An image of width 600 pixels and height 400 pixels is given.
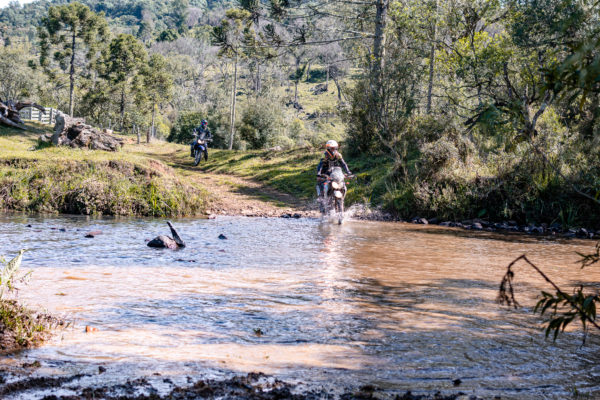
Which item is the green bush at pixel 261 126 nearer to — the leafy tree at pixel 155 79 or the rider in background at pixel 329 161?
the leafy tree at pixel 155 79

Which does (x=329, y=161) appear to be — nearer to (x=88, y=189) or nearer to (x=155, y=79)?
(x=88, y=189)

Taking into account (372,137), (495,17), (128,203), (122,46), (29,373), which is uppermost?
(122,46)

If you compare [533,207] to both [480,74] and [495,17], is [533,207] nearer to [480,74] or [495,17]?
[480,74]

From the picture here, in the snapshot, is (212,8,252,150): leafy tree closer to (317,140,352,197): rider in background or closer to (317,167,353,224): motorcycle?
(317,140,352,197): rider in background

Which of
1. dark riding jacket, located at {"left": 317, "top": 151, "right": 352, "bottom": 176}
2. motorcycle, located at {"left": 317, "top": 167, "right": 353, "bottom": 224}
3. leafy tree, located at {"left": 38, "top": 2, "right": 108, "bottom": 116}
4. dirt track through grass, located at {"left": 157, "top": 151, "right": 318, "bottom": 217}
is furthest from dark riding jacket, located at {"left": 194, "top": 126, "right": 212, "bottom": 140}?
leafy tree, located at {"left": 38, "top": 2, "right": 108, "bottom": 116}

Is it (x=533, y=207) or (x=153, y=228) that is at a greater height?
(x=533, y=207)

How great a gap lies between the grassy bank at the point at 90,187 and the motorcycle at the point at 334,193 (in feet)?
12.0

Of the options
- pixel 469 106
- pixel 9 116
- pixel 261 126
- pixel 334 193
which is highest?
pixel 261 126

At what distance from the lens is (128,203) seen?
13.8 m

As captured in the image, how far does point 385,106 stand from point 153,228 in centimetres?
1151

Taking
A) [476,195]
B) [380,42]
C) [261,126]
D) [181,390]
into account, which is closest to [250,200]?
[476,195]

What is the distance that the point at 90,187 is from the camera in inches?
534

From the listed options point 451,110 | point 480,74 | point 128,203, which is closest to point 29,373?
point 128,203

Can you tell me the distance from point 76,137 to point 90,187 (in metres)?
6.46
